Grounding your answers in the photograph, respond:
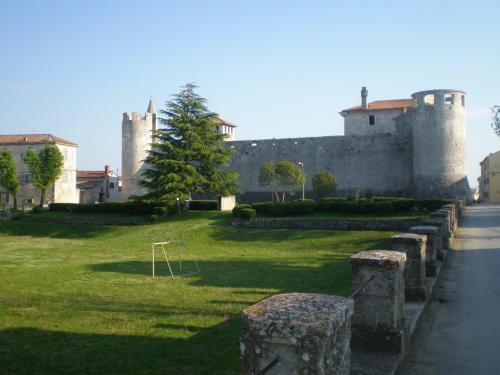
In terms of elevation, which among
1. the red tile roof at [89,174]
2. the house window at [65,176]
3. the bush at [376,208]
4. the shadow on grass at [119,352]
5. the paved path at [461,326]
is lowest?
the shadow on grass at [119,352]

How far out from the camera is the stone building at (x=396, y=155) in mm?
36000

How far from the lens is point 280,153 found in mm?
43844

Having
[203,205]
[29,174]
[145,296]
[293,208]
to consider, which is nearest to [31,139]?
[29,174]

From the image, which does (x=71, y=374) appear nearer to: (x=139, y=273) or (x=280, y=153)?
→ (x=139, y=273)

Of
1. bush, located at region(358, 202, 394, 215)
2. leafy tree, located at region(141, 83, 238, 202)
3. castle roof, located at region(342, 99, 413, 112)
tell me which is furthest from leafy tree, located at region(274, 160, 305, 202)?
castle roof, located at region(342, 99, 413, 112)

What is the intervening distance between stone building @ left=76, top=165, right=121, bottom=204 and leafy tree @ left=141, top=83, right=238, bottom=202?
32354 mm

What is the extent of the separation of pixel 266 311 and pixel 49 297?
800 centimetres

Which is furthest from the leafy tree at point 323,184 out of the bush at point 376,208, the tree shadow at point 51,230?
the tree shadow at point 51,230

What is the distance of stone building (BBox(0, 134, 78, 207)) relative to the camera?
176 feet

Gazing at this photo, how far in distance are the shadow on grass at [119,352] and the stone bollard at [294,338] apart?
2.75m

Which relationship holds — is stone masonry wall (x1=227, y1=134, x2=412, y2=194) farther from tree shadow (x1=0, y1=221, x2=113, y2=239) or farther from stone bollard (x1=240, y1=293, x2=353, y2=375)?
stone bollard (x1=240, y1=293, x2=353, y2=375)

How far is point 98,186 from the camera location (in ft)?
203

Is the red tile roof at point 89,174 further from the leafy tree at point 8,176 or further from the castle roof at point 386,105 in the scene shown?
the castle roof at point 386,105

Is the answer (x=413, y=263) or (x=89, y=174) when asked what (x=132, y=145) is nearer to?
(x=89, y=174)
